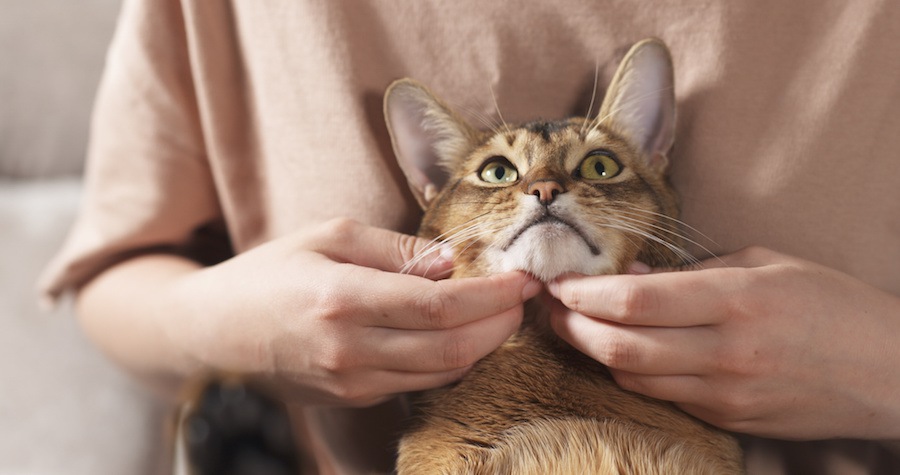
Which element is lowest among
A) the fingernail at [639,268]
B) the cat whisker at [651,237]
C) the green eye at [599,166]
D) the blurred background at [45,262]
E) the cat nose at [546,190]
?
the blurred background at [45,262]

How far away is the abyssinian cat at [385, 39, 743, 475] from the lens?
0.45 metres

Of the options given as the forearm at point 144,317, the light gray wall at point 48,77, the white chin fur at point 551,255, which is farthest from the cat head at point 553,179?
the light gray wall at point 48,77

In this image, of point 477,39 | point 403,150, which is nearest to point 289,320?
point 403,150

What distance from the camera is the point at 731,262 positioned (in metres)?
0.49

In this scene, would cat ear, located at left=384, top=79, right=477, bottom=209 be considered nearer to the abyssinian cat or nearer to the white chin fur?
the abyssinian cat

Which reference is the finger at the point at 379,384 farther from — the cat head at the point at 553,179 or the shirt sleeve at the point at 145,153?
the shirt sleeve at the point at 145,153

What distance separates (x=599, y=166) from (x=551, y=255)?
10 cm

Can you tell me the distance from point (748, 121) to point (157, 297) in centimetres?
52

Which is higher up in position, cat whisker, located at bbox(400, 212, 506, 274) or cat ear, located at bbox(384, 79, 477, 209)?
cat ear, located at bbox(384, 79, 477, 209)

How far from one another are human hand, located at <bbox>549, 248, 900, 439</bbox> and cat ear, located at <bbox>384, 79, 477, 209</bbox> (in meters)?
0.14

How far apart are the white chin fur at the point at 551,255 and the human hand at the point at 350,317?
0.01 meters

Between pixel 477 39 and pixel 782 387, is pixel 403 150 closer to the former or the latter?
pixel 477 39

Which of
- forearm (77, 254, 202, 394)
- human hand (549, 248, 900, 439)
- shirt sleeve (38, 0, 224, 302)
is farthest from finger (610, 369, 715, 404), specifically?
shirt sleeve (38, 0, 224, 302)

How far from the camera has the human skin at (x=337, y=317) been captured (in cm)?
45
